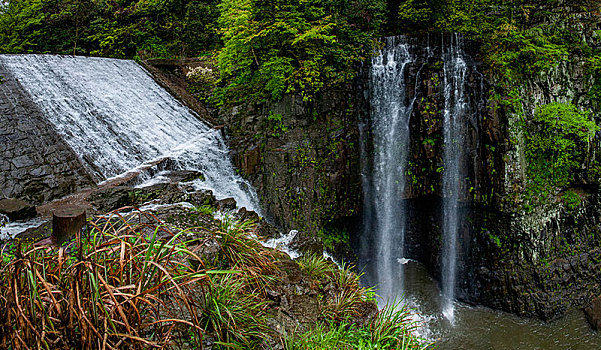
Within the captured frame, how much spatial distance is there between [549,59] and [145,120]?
1156 cm

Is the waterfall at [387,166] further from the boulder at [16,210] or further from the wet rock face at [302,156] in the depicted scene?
the boulder at [16,210]

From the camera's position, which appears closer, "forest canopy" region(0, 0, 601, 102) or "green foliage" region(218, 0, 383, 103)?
"forest canopy" region(0, 0, 601, 102)

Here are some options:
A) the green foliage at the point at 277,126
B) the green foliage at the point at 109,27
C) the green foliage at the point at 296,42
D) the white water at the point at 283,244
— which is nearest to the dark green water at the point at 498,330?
the white water at the point at 283,244

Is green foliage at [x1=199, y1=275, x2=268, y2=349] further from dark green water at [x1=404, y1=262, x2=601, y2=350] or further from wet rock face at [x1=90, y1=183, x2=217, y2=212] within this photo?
dark green water at [x1=404, y1=262, x2=601, y2=350]

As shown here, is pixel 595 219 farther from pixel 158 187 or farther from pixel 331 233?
pixel 158 187

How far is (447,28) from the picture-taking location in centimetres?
1094

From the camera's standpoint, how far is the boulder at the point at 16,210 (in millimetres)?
5750

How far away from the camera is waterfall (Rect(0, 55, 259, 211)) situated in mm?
8492

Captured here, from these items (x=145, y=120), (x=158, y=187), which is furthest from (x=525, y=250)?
(x=145, y=120)

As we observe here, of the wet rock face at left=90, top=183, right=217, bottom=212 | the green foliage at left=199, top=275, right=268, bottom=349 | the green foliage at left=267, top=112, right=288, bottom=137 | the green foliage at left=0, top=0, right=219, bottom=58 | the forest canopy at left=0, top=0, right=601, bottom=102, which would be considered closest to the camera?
the green foliage at left=199, top=275, right=268, bottom=349

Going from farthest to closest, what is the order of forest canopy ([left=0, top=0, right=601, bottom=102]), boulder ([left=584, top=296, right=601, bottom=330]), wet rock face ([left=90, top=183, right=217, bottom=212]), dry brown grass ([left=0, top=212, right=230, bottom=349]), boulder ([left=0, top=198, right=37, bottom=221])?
forest canopy ([left=0, top=0, right=601, bottom=102]) → boulder ([left=584, top=296, right=601, bottom=330]) → wet rock face ([left=90, top=183, right=217, bottom=212]) → boulder ([left=0, top=198, right=37, bottom=221]) → dry brown grass ([left=0, top=212, right=230, bottom=349])

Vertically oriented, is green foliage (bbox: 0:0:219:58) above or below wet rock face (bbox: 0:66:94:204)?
above

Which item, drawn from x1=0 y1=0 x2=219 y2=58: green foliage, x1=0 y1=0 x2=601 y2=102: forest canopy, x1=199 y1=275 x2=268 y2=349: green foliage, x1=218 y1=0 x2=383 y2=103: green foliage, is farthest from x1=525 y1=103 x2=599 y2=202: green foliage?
x1=0 y1=0 x2=219 y2=58: green foliage

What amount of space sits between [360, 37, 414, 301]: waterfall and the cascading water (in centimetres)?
108
